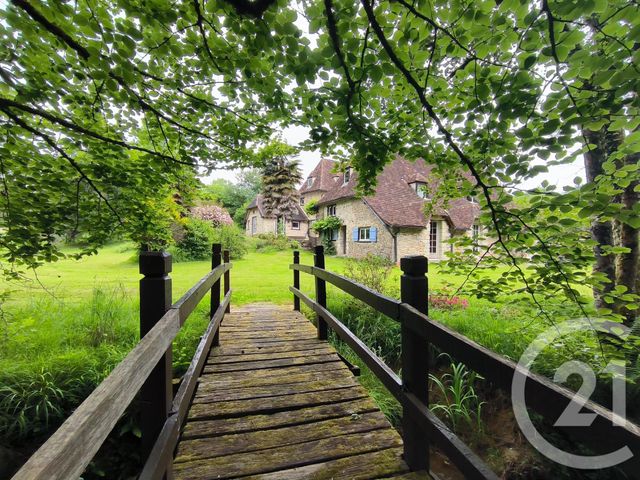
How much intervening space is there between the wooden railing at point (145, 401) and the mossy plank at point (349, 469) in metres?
0.67

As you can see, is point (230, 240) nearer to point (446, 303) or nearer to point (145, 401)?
point (446, 303)

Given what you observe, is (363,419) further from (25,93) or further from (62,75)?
(62,75)

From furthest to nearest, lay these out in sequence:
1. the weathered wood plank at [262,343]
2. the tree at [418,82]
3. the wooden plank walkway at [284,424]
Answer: the weathered wood plank at [262,343] → the wooden plank walkway at [284,424] → the tree at [418,82]

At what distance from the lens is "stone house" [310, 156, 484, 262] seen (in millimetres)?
16906

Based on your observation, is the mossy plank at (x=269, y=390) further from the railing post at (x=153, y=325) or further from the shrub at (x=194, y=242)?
the shrub at (x=194, y=242)

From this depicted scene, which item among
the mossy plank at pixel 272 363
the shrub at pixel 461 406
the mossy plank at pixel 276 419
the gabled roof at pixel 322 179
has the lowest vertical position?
the shrub at pixel 461 406

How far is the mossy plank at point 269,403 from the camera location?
233cm

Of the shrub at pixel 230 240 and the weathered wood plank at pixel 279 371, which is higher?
the shrub at pixel 230 240

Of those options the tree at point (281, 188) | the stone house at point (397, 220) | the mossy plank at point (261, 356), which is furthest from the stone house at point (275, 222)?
the mossy plank at point (261, 356)

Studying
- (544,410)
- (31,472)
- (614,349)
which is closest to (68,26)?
(31,472)

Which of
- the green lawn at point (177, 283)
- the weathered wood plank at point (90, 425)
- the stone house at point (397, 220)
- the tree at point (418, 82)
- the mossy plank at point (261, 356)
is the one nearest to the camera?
the weathered wood plank at point (90, 425)

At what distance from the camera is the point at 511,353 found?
4.79 metres

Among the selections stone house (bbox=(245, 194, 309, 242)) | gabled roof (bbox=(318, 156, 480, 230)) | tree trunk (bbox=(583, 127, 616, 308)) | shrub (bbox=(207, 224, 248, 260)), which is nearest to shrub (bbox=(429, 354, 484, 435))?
tree trunk (bbox=(583, 127, 616, 308))

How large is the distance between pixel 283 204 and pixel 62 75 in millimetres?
23810
